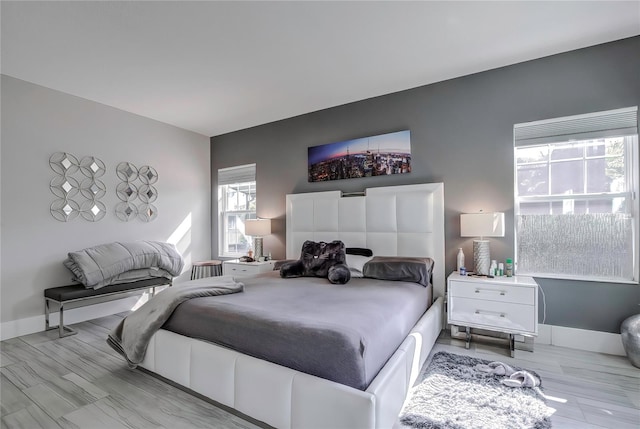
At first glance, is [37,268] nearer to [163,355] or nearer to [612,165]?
[163,355]

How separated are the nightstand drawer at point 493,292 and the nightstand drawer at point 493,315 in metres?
0.03

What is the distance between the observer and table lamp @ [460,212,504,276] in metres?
2.76

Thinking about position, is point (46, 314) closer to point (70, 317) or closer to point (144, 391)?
point (70, 317)

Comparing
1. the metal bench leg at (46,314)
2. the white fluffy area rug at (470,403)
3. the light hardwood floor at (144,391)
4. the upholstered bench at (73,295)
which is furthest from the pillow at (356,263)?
the metal bench leg at (46,314)

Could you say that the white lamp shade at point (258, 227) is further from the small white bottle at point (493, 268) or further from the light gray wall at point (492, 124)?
the small white bottle at point (493, 268)

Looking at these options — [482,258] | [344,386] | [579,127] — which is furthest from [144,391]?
[579,127]

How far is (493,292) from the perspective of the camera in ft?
8.62

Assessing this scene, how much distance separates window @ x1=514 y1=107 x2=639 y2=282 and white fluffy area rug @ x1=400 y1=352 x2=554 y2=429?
4.03 ft

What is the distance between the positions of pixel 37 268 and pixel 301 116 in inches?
143

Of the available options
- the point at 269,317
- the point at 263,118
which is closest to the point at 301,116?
the point at 263,118

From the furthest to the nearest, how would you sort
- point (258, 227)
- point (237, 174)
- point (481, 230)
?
point (237, 174), point (258, 227), point (481, 230)

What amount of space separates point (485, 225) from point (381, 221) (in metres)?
1.10

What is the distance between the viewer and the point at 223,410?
1865mm

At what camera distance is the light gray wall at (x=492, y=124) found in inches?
103
